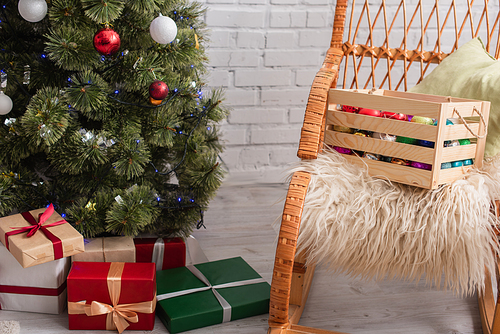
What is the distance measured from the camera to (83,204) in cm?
108

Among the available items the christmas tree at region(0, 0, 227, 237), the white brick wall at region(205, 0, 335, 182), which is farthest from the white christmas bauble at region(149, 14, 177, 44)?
the white brick wall at region(205, 0, 335, 182)

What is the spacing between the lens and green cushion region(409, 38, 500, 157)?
969 mm

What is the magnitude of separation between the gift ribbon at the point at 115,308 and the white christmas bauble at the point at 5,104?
0.44 meters

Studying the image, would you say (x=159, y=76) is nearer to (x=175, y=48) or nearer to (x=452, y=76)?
(x=175, y=48)

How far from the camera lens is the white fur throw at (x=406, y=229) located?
0.82 metres

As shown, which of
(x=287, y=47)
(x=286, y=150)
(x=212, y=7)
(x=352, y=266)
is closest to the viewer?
(x=352, y=266)

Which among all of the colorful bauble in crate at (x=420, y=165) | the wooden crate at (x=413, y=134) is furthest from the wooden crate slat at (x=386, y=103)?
the colorful bauble in crate at (x=420, y=165)

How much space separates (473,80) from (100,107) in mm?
903

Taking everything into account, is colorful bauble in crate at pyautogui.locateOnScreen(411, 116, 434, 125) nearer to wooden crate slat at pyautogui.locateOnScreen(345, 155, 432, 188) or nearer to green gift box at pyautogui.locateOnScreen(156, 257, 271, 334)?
wooden crate slat at pyautogui.locateOnScreen(345, 155, 432, 188)

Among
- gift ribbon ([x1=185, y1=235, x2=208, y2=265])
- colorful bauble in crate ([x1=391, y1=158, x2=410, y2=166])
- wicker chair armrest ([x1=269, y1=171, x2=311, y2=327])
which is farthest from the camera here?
gift ribbon ([x1=185, y1=235, x2=208, y2=265])

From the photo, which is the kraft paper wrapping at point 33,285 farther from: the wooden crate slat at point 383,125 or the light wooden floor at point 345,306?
the wooden crate slat at point 383,125

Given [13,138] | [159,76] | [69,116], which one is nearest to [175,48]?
[159,76]

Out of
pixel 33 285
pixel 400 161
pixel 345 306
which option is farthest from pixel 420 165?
pixel 33 285

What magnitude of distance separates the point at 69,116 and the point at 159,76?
0.23 m
